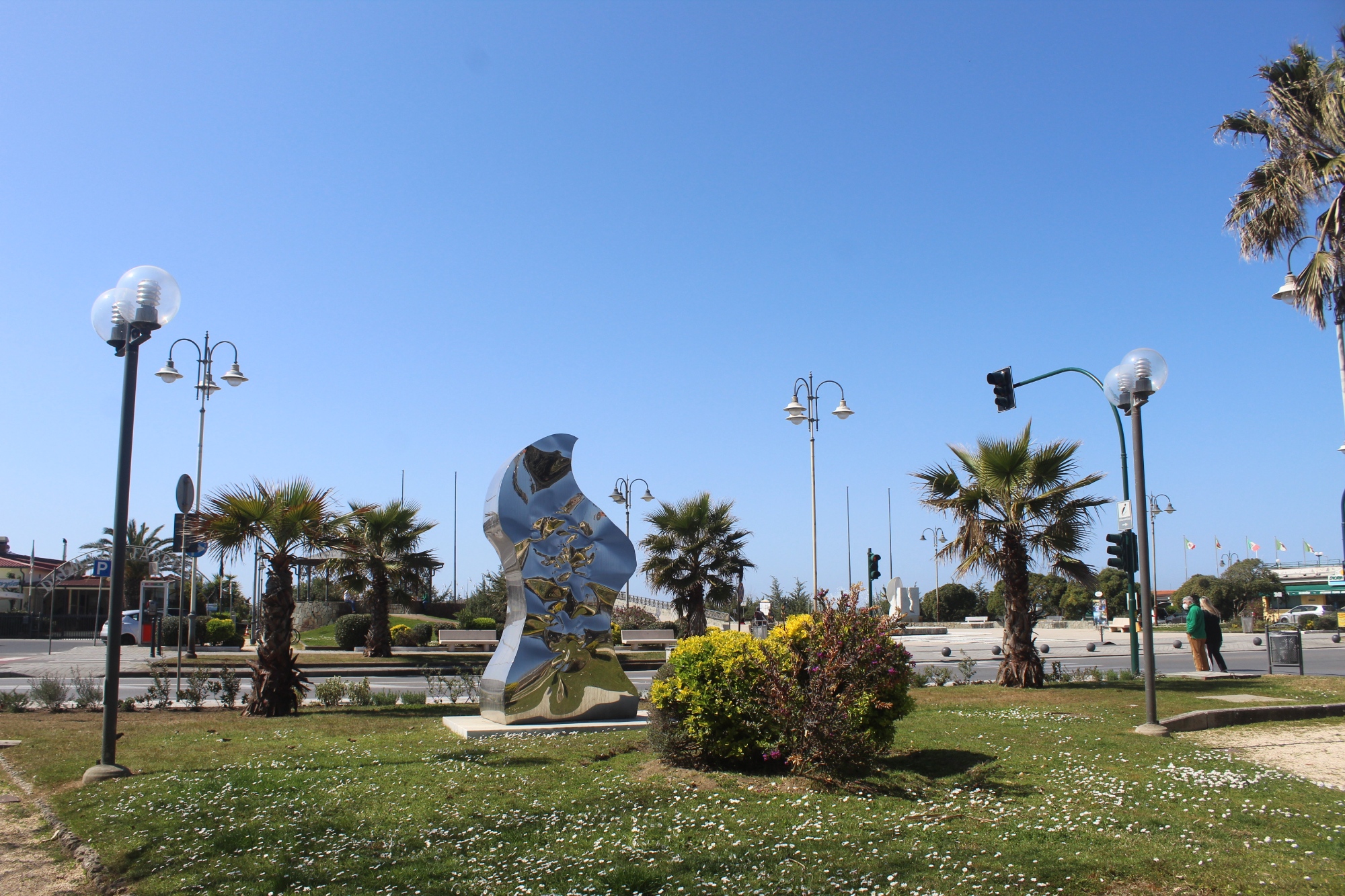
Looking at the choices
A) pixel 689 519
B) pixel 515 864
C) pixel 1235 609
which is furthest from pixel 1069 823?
pixel 1235 609

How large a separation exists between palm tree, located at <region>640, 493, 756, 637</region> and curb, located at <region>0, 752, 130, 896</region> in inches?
769

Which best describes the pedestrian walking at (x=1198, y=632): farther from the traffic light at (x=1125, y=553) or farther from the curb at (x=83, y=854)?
the curb at (x=83, y=854)

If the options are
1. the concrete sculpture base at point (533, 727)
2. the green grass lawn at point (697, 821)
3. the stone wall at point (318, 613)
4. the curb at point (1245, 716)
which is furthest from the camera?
the stone wall at point (318, 613)

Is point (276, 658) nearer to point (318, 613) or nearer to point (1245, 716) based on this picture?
point (1245, 716)

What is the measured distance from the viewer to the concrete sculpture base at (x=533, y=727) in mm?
11992

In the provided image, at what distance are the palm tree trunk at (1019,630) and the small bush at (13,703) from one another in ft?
56.8

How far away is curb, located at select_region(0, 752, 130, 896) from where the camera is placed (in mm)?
6270

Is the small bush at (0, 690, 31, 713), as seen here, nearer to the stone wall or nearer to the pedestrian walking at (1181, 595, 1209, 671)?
the pedestrian walking at (1181, 595, 1209, 671)

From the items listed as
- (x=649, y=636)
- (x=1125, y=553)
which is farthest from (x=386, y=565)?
(x=1125, y=553)

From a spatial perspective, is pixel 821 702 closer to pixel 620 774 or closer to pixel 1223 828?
pixel 620 774

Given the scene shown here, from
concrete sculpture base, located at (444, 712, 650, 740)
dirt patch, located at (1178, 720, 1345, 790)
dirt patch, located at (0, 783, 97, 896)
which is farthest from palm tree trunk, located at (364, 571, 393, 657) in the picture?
dirt patch, located at (1178, 720, 1345, 790)

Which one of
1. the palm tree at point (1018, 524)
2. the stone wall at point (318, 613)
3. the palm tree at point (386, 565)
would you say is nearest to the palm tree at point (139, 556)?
the stone wall at point (318, 613)

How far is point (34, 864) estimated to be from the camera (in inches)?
272

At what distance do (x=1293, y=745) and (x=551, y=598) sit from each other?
29.4 feet
